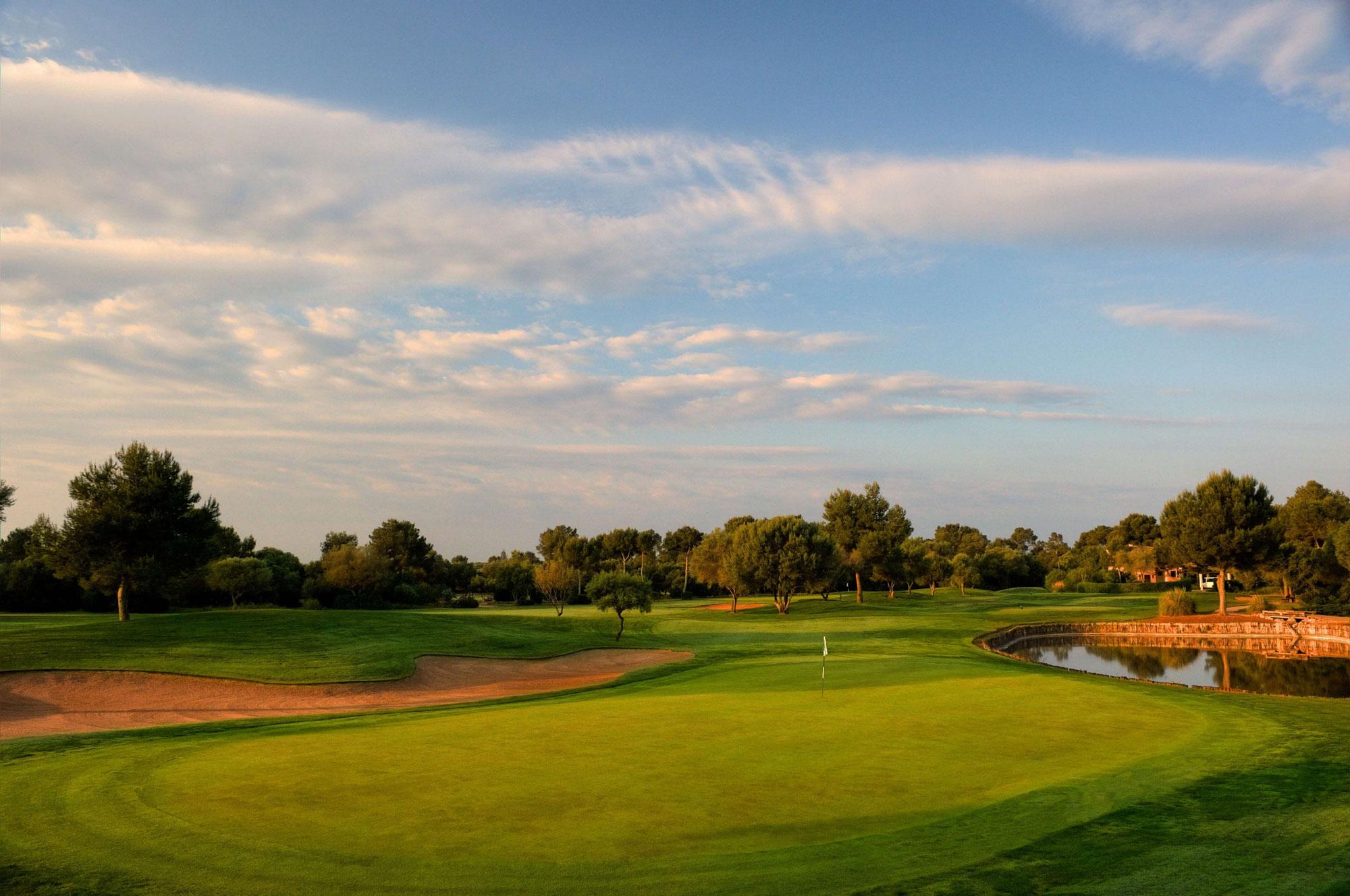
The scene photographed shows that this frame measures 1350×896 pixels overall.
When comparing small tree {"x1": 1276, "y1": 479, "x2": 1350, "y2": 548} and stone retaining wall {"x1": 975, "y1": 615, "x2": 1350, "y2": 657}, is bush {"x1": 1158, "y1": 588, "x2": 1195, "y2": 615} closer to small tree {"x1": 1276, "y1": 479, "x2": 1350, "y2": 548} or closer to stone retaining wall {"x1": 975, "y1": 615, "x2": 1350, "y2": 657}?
stone retaining wall {"x1": 975, "y1": 615, "x2": 1350, "y2": 657}

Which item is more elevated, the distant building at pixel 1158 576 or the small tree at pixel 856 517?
the small tree at pixel 856 517

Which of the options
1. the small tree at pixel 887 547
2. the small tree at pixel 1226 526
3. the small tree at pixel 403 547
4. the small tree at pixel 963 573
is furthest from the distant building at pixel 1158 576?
the small tree at pixel 403 547

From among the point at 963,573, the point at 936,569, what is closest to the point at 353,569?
the point at 936,569

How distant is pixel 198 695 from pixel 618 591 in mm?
21684

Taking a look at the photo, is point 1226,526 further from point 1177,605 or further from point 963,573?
point 963,573

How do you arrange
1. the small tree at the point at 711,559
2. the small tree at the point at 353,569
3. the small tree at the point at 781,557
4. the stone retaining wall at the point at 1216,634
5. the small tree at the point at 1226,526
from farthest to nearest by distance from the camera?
the small tree at the point at 711,559 < the small tree at the point at 353,569 < the small tree at the point at 781,557 < the small tree at the point at 1226,526 < the stone retaining wall at the point at 1216,634

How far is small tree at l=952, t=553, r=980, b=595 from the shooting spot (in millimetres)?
110625

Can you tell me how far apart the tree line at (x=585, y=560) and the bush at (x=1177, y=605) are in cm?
253

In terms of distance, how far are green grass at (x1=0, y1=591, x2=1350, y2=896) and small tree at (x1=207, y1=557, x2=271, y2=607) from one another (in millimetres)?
51046

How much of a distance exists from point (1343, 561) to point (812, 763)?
Result: 7193 cm

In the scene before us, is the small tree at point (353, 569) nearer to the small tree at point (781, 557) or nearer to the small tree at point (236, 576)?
the small tree at point (236, 576)

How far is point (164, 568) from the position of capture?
1681 inches

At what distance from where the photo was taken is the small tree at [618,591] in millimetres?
45281

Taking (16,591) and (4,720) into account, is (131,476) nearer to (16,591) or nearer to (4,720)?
(4,720)
